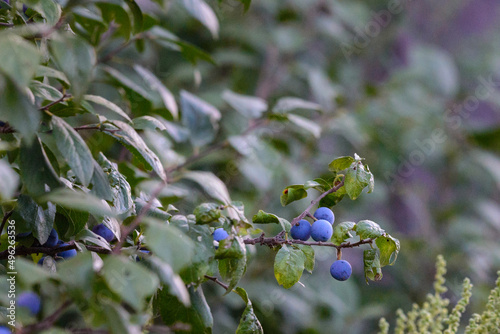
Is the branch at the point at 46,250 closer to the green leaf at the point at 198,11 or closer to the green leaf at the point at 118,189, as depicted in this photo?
the green leaf at the point at 118,189

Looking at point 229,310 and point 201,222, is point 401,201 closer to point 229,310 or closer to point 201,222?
point 229,310

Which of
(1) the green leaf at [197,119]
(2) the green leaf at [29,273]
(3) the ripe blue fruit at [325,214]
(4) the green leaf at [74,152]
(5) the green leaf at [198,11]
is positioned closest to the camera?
(2) the green leaf at [29,273]

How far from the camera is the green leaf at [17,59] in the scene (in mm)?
328

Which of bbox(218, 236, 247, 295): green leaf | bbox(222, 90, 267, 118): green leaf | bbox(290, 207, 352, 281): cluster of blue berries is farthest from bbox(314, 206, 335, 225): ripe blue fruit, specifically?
bbox(222, 90, 267, 118): green leaf

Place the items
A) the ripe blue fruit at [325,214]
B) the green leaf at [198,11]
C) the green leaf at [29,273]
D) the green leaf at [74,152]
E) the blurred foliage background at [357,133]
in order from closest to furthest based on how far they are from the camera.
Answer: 1. the green leaf at [29,273]
2. the green leaf at [74,152]
3. the ripe blue fruit at [325,214]
4. the green leaf at [198,11]
5. the blurred foliage background at [357,133]

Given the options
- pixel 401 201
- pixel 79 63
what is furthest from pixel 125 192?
pixel 401 201

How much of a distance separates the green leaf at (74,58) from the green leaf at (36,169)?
8 cm

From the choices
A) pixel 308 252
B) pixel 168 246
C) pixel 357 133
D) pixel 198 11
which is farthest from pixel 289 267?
pixel 357 133

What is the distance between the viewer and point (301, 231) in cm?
53

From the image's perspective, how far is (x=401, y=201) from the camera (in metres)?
A: 2.20

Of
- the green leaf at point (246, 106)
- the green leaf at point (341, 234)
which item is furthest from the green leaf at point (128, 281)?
the green leaf at point (246, 106)

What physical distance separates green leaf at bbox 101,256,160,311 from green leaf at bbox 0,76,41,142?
0.11 metres

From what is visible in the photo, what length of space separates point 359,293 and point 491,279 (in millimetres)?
489

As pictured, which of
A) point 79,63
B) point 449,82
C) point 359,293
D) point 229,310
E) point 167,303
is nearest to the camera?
point 79,63
